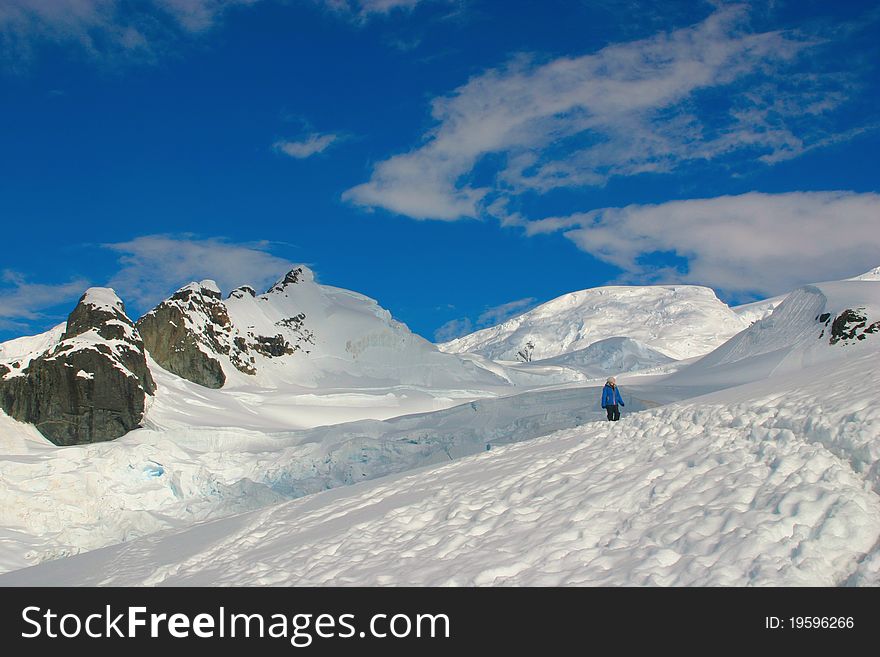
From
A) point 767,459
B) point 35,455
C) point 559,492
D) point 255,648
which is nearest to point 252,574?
point 255,648

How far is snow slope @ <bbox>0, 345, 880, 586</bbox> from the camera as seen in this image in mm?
8594

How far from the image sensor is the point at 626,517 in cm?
1055

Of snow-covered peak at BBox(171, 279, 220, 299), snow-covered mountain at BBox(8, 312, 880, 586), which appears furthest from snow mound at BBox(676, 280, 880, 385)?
snow-covered peak at BBox(171, 279, 220, 299)

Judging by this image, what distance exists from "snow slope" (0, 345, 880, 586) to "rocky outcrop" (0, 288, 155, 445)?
3402 cm

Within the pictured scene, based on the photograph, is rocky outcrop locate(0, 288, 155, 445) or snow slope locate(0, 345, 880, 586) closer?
snow slope locate(0, 345, 880, 586)

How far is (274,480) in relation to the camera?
44031 mm

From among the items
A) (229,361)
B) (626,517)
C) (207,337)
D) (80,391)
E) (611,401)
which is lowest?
(626,517)

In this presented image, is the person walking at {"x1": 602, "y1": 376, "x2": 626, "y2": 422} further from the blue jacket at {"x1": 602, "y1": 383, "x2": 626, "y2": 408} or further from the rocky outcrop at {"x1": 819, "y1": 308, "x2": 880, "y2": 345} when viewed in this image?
the rocky outcrop at {"x1": 819, "y1": 308, "x2": 880, "y2": 345}

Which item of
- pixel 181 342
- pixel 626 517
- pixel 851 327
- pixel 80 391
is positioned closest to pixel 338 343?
pixel 181 342

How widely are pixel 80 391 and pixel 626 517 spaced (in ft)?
153

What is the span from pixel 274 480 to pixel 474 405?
12.9m

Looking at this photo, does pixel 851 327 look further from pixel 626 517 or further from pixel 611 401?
pixel 626 517

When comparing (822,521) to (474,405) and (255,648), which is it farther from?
(474,405)

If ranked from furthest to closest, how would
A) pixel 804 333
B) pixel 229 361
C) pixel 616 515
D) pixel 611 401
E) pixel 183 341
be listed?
pixel 229 361 < pixel 183 341 < pixel 804 333 < pixel 611 401 < pixel 616 515
